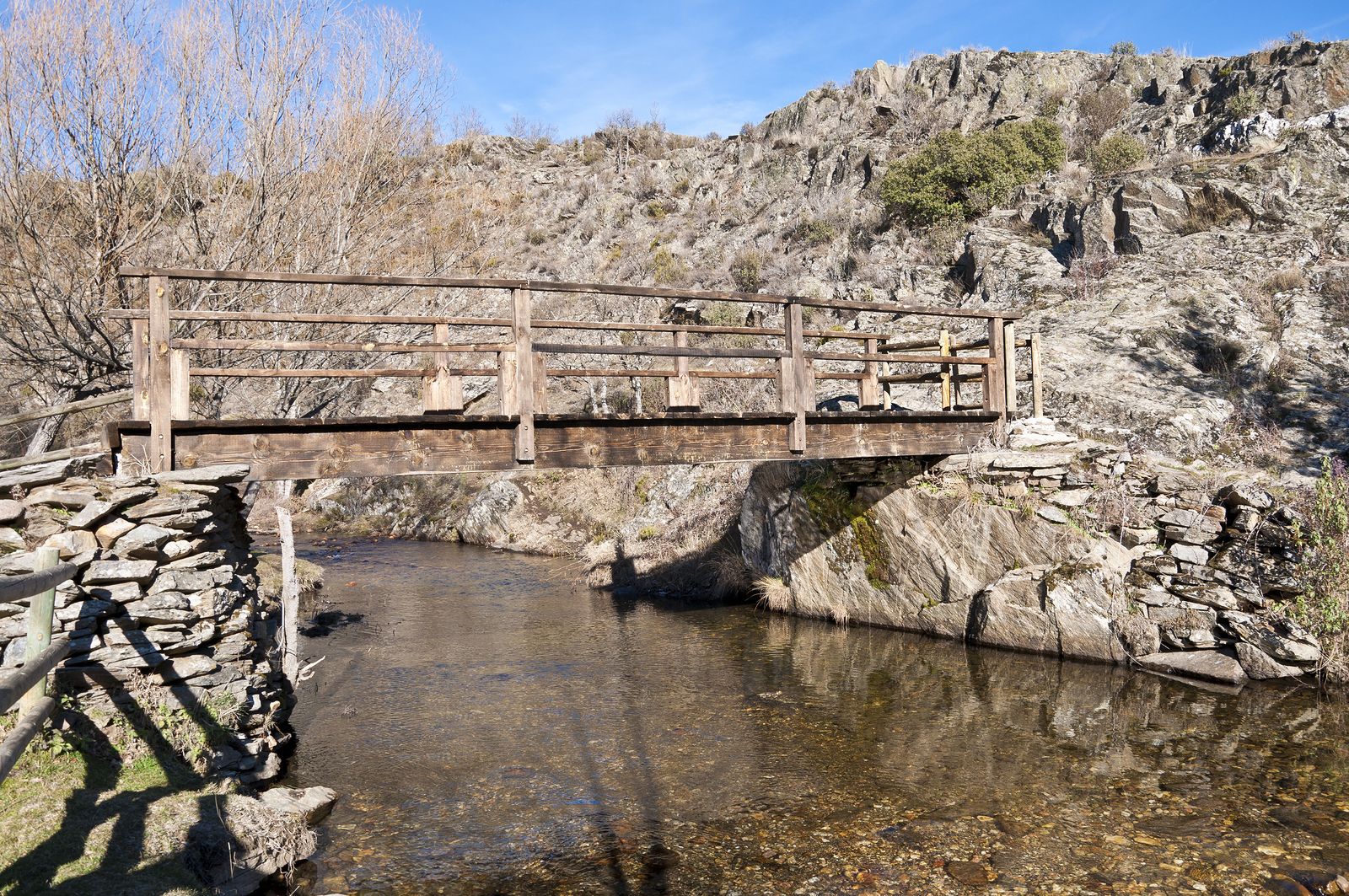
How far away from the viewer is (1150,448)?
53.9ft

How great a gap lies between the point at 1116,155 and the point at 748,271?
14.1 meters

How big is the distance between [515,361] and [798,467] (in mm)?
8519

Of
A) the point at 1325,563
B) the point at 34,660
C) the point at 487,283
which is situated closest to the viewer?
the point at 34,660

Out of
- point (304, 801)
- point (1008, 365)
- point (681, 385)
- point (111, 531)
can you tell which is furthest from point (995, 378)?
point (111, 531)

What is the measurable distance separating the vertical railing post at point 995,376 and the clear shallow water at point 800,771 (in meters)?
3.98

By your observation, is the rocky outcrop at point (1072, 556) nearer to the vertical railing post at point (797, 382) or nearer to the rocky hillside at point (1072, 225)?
the vertical railing post at point (797, 382)

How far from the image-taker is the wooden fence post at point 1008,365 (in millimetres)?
14633

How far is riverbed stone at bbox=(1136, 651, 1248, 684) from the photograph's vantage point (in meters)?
11.7

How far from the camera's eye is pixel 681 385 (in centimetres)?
1131

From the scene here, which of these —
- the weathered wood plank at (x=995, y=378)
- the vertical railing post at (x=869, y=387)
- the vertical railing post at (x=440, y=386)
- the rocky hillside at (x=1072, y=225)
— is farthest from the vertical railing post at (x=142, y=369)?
the weathered wood plank at (x=995, y=378)

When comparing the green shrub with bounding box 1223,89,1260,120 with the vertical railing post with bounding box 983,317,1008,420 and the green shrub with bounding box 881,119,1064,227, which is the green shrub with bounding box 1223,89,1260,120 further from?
the vertical railing post with bounding box 983,317,1008,420

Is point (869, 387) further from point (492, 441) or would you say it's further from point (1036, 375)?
point (492, 441)

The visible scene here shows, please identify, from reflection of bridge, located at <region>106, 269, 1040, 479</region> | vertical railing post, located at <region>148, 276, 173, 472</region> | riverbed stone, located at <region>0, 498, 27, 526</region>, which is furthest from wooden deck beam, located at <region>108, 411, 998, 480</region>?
riverbed stone, located at <region>0, 498, 27, 526</region>

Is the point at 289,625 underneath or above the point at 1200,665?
above
